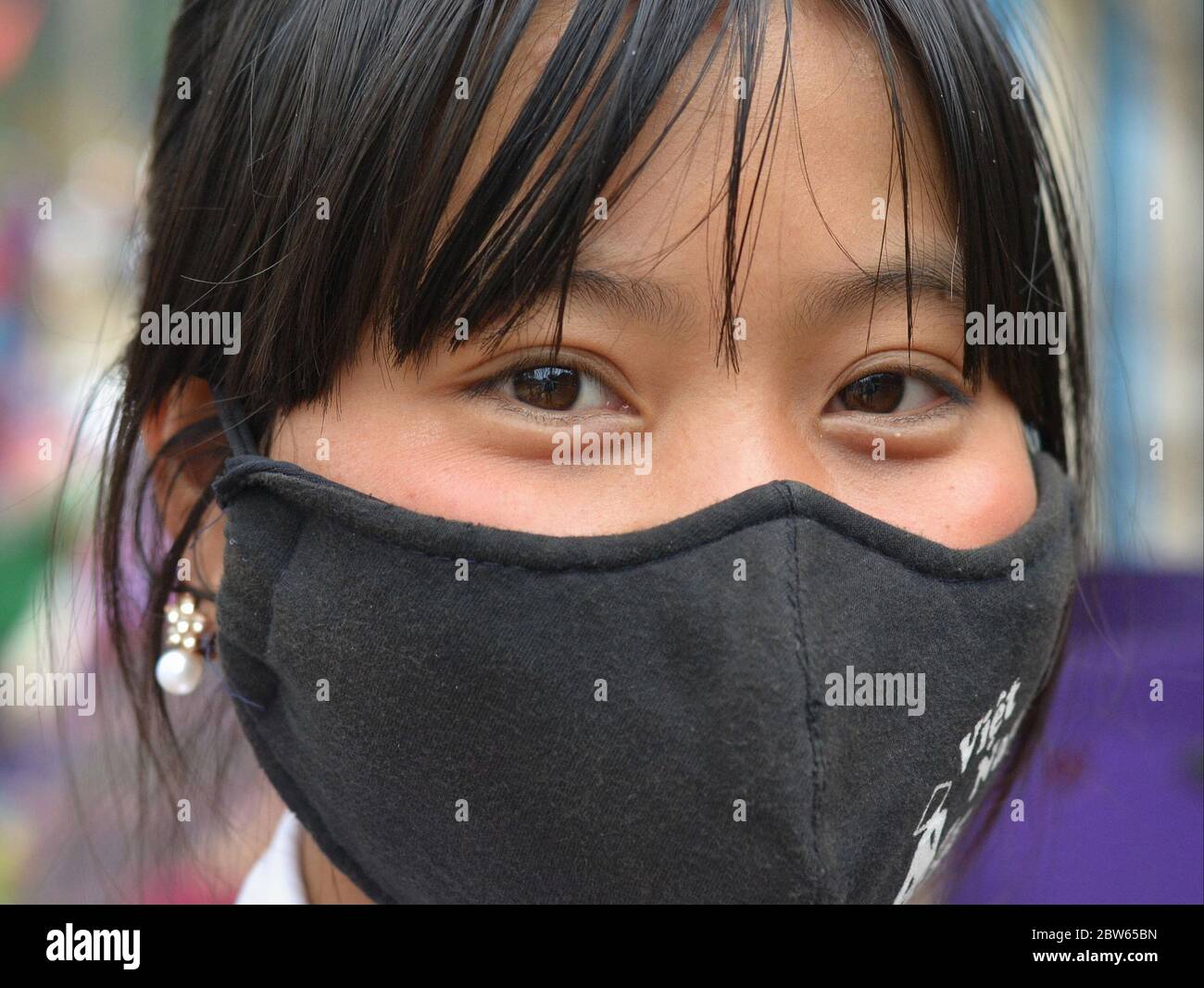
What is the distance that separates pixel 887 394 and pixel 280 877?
1.06 metres

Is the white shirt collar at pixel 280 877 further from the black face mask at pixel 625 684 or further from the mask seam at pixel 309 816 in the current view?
the black face mask at pixel 625 684

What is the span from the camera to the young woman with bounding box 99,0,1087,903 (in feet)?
3.59

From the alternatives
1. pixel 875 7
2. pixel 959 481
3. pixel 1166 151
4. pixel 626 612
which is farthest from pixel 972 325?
pixel 1166 151

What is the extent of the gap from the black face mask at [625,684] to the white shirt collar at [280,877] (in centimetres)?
40

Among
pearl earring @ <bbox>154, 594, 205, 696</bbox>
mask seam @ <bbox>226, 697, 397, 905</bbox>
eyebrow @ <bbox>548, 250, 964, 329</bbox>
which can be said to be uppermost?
eyebrow @ <bbox>548, 250, 964, 329</bbox>

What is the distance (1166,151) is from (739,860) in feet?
11.0

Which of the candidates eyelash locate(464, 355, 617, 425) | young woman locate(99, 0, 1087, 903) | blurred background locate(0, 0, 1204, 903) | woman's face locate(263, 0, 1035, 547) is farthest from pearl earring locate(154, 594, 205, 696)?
blurred background locate(0, 0, 1204, 903)

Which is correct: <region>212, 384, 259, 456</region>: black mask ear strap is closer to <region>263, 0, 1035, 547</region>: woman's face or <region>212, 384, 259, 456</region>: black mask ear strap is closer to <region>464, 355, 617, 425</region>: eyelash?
<region>263, 0, 1035, 547</region>: woman's face

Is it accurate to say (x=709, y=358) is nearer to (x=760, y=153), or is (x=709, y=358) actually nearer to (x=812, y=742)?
(x=760, y=153)

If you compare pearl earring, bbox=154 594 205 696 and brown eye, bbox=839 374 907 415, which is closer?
brown eye, bbox=839 374 907 415

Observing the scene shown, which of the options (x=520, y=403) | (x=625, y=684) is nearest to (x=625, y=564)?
(x=625, y=684)

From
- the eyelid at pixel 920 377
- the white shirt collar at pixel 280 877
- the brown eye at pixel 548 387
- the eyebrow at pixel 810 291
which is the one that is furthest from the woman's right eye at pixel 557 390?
the white shirt collar at pixel 280 877
